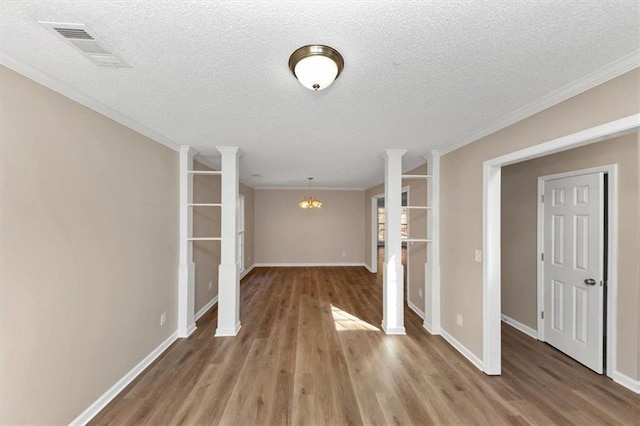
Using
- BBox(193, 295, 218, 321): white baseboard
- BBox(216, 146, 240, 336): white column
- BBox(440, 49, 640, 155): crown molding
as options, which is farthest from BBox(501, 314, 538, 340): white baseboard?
BBox(193, 295, 218, 321): white baseboard

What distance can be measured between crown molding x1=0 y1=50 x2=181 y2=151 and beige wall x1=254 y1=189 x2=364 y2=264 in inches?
196

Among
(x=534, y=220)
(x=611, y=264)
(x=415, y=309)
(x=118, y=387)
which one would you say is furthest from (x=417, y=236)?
(x=118, y=387)

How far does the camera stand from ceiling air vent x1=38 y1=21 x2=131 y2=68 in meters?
1.20

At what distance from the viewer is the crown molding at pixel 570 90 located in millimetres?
1432

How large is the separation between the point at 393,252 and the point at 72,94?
11.5 feet

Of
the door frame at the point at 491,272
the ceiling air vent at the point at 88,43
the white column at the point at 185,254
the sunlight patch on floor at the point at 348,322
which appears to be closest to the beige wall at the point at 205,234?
the white column at the point at 185,254

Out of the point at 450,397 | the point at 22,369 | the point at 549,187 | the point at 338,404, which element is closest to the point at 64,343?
the point at 22,369

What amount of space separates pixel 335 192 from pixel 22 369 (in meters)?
6.97

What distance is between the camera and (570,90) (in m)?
A: 1.73

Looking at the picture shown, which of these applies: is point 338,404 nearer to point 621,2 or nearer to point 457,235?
point 457,235

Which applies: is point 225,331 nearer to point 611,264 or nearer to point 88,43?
point 88,43

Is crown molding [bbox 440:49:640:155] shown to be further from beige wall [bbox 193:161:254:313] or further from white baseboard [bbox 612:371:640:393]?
beige wall [bbox 193:161:254:313]

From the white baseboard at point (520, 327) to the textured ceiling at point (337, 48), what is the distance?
2.77 metres

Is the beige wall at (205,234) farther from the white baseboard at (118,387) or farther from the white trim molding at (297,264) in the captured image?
the white trim molding at (297,264)
